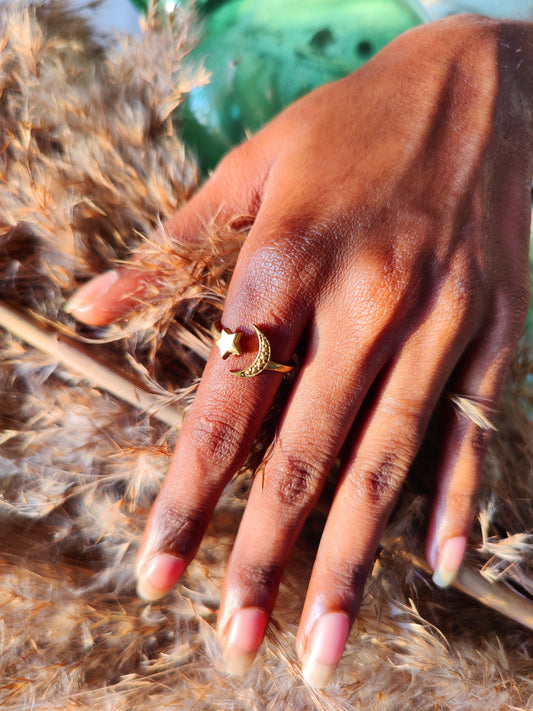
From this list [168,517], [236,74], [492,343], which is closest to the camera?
[168,517]

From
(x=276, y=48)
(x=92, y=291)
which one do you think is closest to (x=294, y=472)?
(x=92, y=291)

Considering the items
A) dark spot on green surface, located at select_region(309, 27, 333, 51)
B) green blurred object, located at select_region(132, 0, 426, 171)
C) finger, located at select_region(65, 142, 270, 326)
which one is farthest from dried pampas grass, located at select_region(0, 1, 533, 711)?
dark spot on green surface, located at select_region(309, 27, 333, 51)

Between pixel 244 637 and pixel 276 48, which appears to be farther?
pixel 276 48

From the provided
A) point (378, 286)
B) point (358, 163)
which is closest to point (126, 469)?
point (378, 286)

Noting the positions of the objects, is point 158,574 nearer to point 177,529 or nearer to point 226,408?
point 177,529

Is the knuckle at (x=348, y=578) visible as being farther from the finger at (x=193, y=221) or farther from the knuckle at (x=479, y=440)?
the finger at (x=193, y=221)

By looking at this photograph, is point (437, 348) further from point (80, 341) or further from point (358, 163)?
point (80, 341)

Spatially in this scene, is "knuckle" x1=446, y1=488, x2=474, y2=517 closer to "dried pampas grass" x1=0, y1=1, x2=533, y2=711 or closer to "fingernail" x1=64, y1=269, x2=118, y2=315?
"dried pampas grass" x1=0, y1=1, x2=533, y2=711
